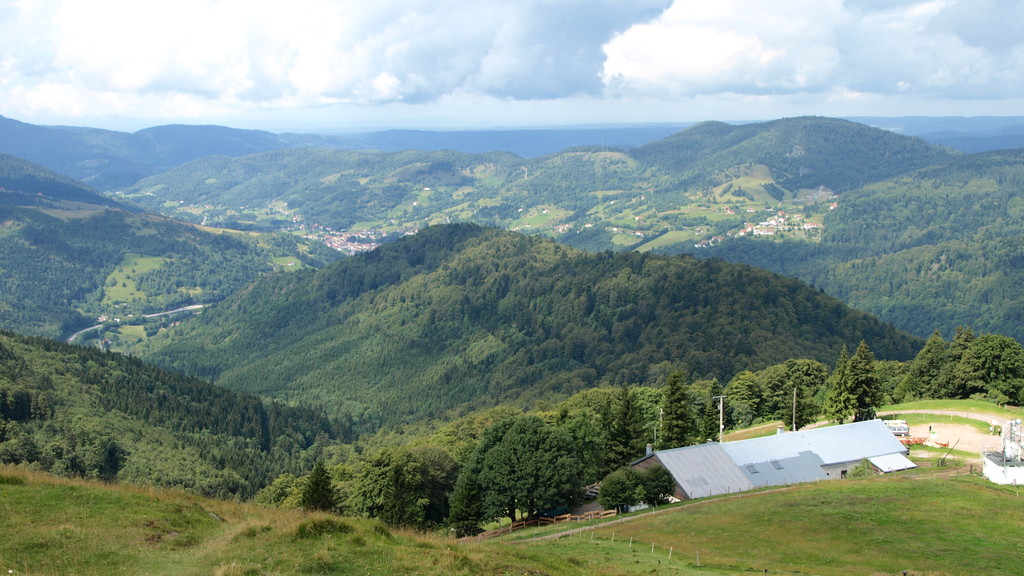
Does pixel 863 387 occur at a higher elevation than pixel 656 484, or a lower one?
A: higher

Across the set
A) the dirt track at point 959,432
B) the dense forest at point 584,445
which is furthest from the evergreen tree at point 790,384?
the dirt track at point 959,432

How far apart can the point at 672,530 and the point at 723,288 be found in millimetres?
141768

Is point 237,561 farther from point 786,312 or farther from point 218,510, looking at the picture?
point 786,312

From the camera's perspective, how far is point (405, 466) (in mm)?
56594

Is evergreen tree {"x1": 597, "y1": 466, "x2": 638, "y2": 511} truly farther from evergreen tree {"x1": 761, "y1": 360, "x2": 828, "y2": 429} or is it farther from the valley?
evergreen tree {"x1": 761, "y1": 360, "x2": 828, "y2": 429}

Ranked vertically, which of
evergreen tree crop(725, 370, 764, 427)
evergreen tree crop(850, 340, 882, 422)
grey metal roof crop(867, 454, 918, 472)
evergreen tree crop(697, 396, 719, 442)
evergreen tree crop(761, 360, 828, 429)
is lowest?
evergreen tree crop(725, 370, 764, 427)

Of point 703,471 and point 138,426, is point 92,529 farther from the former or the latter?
point 138,426

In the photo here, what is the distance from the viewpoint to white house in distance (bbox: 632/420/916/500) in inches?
2131

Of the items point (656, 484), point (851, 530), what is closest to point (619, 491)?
point (656, 484)

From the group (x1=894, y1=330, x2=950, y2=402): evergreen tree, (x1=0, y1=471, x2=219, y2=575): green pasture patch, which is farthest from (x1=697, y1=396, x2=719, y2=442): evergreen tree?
(x1=0, y1=471, x2=219, y2=575): green pasture patch

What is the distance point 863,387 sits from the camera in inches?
2741

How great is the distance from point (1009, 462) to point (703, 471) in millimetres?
20233

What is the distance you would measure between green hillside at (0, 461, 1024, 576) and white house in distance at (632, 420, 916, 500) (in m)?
7.10

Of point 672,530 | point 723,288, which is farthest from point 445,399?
point 672,530
